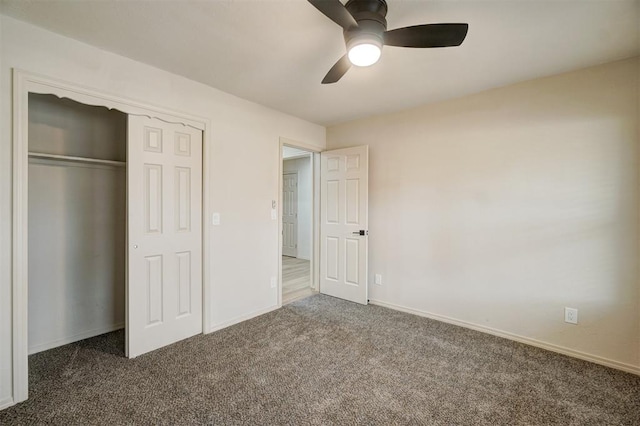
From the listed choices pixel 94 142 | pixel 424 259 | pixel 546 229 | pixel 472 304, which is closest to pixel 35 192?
pixel 94 142

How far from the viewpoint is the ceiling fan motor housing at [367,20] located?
1.53 meters

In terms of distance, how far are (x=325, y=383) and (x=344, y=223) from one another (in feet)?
6.87

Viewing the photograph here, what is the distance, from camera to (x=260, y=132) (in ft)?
10.6

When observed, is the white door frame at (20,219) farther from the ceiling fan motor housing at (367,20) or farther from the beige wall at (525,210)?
the beige wall at (525,210)

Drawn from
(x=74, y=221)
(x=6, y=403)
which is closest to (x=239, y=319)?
(x=6, y=403)

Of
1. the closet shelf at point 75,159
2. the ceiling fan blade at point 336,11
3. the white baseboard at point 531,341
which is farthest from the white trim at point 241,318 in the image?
the ceiling fan blade at point 336,11

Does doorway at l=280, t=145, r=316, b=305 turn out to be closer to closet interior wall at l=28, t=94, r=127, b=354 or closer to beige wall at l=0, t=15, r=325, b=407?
beige wall at l=0, t=15, r=325, b=407

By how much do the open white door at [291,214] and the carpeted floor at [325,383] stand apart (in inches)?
160

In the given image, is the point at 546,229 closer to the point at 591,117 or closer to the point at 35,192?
the point at 591,117

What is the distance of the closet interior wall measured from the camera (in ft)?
7.95

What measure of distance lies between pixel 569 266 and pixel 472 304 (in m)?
0.89

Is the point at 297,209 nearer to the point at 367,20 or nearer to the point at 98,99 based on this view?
the point at 98,99

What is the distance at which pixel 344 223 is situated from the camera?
379 centimetres

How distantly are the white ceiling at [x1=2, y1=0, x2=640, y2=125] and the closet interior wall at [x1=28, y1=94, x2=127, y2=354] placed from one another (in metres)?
0.96
